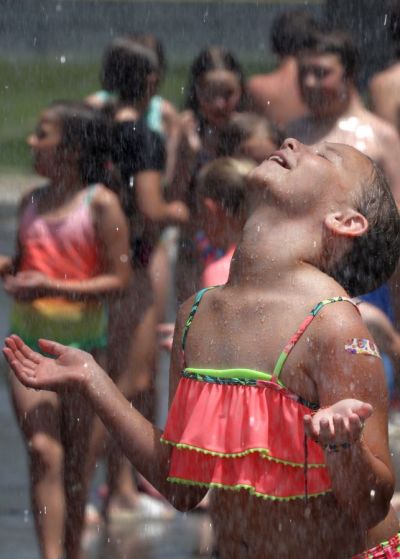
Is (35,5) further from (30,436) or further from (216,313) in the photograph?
(216,313)

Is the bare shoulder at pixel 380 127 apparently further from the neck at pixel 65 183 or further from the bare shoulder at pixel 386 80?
the neck at pixel 65 183

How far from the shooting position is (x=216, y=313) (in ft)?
10.7

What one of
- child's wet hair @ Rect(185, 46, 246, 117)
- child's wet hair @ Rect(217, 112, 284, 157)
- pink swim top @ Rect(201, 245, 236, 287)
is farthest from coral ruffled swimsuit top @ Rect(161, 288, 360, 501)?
child's wet hair @ Rect(185, 46, 246, 117)

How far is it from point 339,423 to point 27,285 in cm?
265

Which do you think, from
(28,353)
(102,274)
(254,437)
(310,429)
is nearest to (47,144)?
(102,274)

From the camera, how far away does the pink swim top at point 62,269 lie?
5.26 m

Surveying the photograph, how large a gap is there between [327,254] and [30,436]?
2.02 metres

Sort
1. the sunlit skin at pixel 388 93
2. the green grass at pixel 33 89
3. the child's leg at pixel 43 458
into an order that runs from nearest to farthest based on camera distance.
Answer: the child's leg at pixel 43 458
the sunlit skin at pixel 388 93
the green grass at pixel 33 89

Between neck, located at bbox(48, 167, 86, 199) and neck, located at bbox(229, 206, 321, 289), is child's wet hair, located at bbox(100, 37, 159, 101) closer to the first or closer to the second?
neck, located at bbox(48, 167, 86, 199)

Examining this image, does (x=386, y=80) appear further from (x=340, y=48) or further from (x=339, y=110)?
(x=339, y=110)

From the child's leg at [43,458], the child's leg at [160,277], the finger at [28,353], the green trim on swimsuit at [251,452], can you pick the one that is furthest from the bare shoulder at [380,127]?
the green trim on swimsuit at [251,452]

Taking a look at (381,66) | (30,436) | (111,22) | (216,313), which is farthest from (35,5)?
(216,313)

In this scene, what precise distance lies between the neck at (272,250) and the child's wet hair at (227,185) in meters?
1.93

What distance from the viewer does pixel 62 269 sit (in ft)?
17.5
